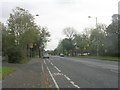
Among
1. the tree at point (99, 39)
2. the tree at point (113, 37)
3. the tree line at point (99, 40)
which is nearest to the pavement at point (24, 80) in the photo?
the tree line at point (99, 40)

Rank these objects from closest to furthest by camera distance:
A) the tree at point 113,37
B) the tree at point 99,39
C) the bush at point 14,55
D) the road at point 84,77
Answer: the road at point 84,77
the bush at point 14,55
the tree at point 113,37
the tree at point 99,39

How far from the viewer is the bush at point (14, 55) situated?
47250 mm

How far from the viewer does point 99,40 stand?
110938 millimetres

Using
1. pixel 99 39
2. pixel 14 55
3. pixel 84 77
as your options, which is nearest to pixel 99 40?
pixel 99 39

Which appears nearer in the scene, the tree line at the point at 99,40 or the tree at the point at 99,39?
the tree line at the point at 99,40

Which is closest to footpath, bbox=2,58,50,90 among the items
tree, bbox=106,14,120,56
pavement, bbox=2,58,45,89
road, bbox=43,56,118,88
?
pavement, bbox=2,58,45,89

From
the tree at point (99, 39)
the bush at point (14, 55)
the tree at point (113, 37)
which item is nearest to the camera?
the bush at point (14, 55)

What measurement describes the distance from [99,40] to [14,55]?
6604cm

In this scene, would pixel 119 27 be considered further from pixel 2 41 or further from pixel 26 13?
pixel 2 41

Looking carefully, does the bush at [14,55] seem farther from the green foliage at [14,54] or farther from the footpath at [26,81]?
the footpath at [26,81]

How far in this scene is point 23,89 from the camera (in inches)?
585

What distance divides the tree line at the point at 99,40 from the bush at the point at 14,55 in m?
33.7

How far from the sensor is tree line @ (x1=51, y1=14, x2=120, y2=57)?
93688 mm

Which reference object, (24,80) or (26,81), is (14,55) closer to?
(24,80)
